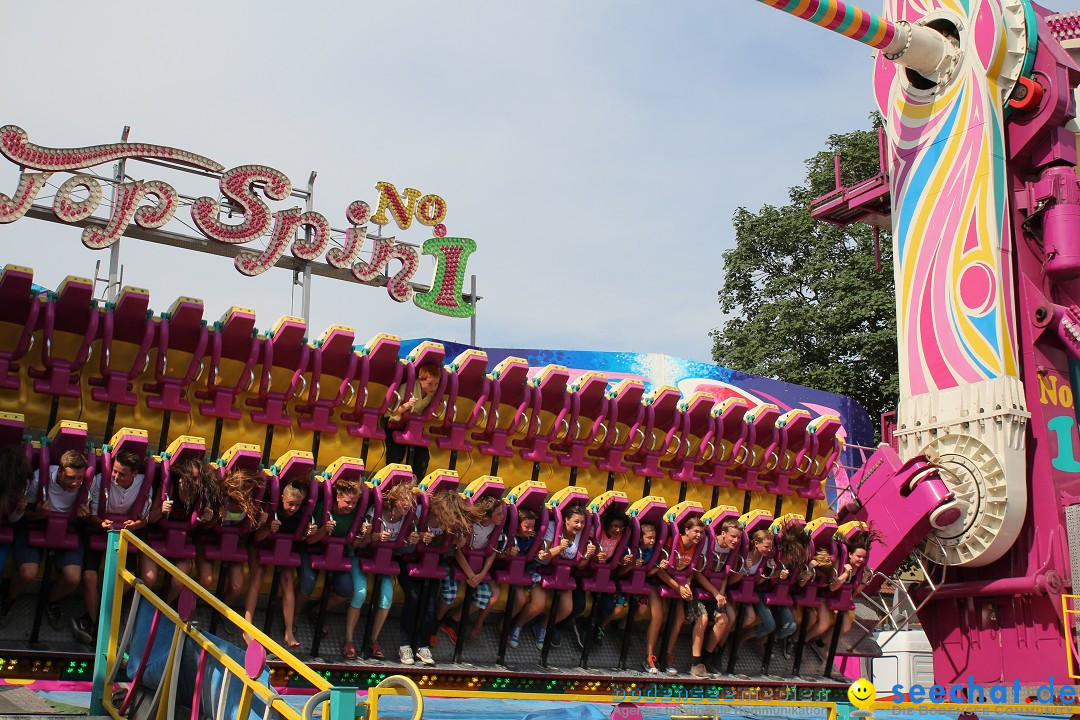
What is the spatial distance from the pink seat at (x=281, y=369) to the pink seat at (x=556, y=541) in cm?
224

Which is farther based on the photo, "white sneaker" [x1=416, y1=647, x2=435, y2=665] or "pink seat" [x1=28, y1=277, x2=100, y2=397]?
"white sneaker" [x1=416, y1=647, x2=435, y2=665]

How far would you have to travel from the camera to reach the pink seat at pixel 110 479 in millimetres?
7852

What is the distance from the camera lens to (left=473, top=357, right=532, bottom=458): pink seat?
10.2m

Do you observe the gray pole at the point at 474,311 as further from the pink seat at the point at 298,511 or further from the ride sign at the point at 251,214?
the pink seat at the point at 298,511

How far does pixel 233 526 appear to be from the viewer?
836 centimetres

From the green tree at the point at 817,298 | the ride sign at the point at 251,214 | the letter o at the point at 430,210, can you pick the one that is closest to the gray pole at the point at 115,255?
the ride sign at the point at 251,214

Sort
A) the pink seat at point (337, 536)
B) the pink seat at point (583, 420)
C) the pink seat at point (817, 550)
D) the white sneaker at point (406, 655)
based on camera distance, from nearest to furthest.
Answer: the pink seat at point (337, 536) < the white sneaker at point (406, 655) < the pink seat at point (583, 420) < the pink seat at point (817, 550)

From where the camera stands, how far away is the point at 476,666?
30.6ft

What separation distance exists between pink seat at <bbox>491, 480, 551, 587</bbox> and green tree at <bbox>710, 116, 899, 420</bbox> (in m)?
16.0

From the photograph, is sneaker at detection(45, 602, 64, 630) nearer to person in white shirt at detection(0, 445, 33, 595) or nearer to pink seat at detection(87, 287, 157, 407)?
person in white shirt at detection(0, 445, 33, 595)

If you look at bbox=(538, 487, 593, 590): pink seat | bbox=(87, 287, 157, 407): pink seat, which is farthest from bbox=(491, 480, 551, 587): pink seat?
bbox=(87, 287, 157, 407): pink seat

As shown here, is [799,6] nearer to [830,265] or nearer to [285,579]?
[285,579]

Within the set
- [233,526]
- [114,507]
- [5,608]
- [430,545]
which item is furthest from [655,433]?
[5,608]

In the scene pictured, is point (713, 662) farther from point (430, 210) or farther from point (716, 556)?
point (430, 210)
